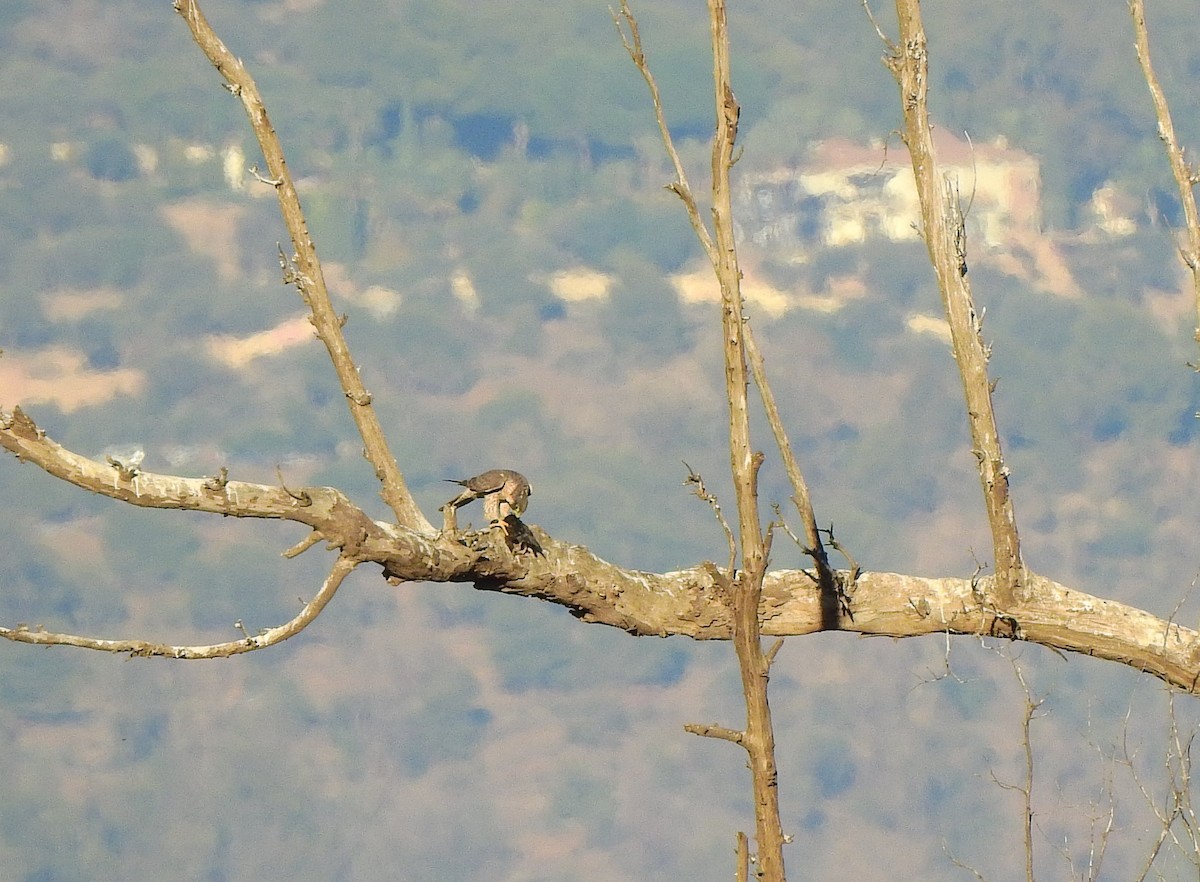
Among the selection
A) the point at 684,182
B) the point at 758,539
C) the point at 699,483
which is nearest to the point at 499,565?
the point at 699,483

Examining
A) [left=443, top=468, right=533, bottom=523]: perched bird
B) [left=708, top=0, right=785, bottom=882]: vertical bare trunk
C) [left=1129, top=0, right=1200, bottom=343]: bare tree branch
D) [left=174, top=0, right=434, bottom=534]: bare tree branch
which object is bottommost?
[left=708, top=0, right=785, bottom=882]: vertical bare trunk

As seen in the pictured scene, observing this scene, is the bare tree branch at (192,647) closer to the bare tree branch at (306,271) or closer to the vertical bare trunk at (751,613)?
the bare tree branch at (306,271)

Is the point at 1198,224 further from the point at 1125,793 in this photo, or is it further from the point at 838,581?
the point at 1125,793

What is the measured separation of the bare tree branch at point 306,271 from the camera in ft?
21.6

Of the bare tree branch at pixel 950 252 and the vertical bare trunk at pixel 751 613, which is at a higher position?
the bare tree branch at pixel 950 252

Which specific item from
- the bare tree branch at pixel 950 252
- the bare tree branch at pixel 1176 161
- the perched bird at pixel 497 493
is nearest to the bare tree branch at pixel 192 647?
the perched bird at pixel 497 493

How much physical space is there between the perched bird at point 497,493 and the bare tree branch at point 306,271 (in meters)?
0.22

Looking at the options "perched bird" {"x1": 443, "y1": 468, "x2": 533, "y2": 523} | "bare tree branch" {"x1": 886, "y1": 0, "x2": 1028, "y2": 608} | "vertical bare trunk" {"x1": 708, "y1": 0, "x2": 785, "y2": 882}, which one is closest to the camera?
"vertical bare trunk" {"x1": 708, "y1": 0, "x2": 785, "y2": 882}

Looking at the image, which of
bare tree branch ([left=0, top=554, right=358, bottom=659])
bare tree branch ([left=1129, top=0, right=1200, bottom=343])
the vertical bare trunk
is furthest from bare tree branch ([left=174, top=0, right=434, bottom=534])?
bare tree branch ([left=1129, top=0, right=1200, bottom=343])

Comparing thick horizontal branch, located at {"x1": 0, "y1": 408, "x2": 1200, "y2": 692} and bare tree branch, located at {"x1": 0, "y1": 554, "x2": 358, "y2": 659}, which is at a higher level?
thick horizontal branch, located at {"x1": 0, "y1": 408, "x2": 1200, "y2": 692}

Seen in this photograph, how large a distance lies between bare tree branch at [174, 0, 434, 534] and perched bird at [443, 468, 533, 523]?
221 millimetres

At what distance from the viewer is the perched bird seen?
657 centimetres

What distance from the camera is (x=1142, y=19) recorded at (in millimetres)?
7789

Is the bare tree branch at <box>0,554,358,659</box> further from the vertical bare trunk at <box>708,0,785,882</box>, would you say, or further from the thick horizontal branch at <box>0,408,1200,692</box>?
the vertical bare trunk at <box>708,0,785,882</box>
